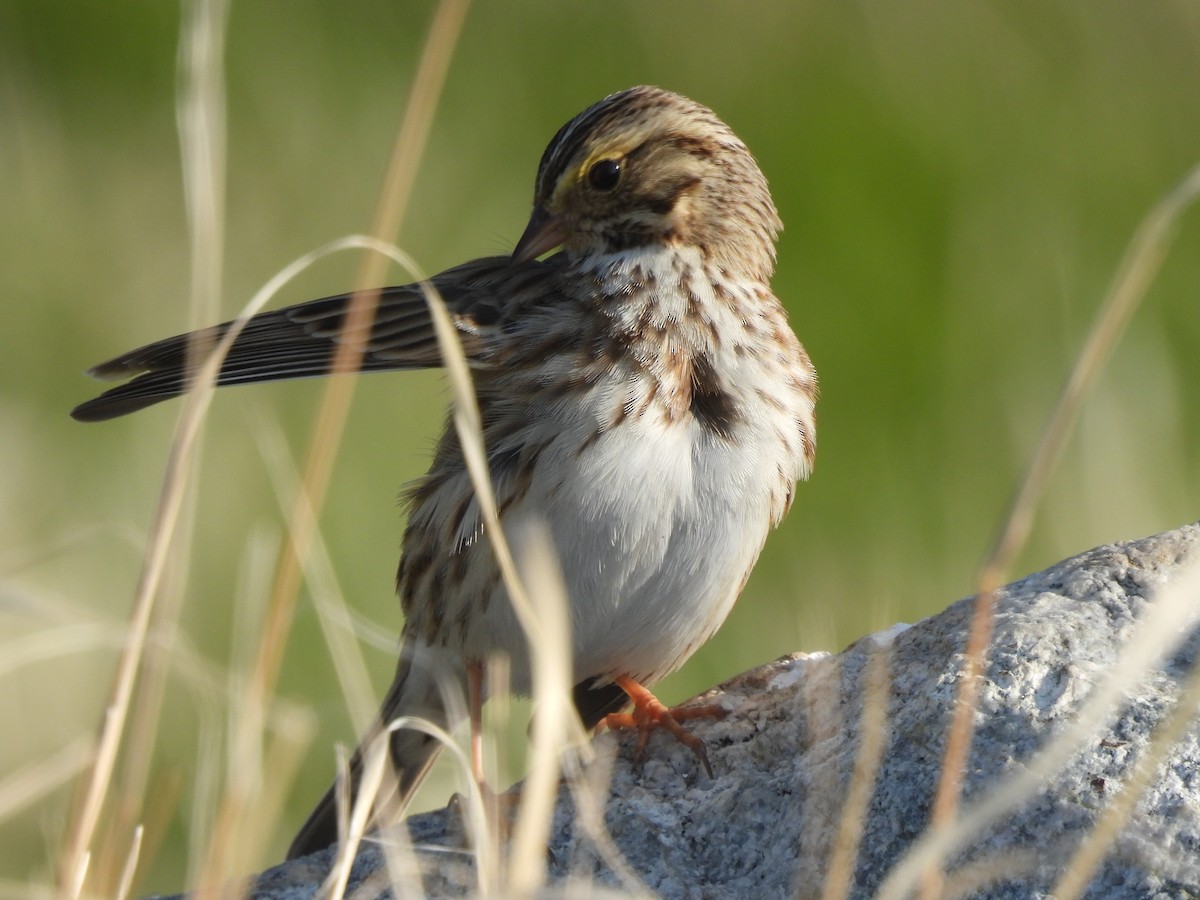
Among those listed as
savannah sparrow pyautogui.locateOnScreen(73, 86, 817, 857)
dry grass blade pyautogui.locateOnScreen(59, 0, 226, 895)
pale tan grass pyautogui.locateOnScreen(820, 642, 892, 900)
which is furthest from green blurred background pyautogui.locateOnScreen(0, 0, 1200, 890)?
dry grass blade pyautogui.locateOnScreen(59, 0, 226, 895)

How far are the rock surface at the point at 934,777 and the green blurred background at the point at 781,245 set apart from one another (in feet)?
6.80

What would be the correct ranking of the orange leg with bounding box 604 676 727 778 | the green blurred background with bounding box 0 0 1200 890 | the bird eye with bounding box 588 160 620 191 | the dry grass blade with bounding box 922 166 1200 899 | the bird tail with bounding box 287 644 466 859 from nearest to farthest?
the dry grass blade with bounding box 922 166 1200 899, the orange leg with bounding box 604 676 727 778, the bird eye with bounding box 588 160 620 191, the bird tail with bounding box 287 644 466 859, the green blurred background with bounding box 0 0 1200 890

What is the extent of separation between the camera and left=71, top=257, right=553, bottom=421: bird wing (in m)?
4.00

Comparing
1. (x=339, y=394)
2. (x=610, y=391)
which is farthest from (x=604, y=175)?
(x=339, y=394)

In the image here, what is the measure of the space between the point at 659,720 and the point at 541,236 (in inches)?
46.6

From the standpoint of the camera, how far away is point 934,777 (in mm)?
2891

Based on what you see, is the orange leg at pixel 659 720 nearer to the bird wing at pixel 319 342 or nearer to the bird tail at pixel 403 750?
the bird tail at pixel 403 750

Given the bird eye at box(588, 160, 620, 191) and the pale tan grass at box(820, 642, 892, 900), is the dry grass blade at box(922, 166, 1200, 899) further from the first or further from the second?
the bird eye at box(588, 160, 620, 191)

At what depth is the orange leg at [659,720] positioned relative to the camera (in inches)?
141

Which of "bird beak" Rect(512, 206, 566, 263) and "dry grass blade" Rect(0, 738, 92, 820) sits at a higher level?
"bird beak" Rect(512, 206, 566, 263)

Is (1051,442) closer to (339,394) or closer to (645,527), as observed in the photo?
(339,394)

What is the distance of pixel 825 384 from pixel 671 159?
2614 millimetres

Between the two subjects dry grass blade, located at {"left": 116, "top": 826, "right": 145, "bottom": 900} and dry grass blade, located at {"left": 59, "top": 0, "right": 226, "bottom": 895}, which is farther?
dry grass blade, located at {"left": 116, "top": 826, "right": 145, "bottom": 900}

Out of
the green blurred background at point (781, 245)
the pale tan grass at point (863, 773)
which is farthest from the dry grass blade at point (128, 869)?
the green blurred background at point (781, 245)
